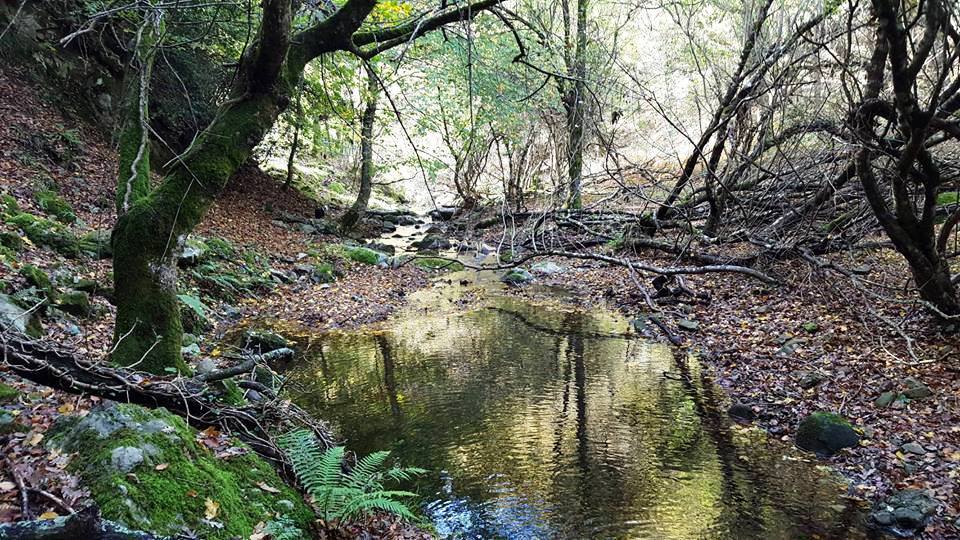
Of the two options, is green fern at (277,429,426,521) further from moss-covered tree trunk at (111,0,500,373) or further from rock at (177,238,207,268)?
rock at (177,238,207,268)

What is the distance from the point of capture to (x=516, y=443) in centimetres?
611

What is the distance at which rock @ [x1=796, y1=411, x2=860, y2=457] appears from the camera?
5695 millimetres

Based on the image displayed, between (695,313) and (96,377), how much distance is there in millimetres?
9312

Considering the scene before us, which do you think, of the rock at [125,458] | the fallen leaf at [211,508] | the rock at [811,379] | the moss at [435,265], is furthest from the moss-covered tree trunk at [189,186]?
the moss at [435,265]

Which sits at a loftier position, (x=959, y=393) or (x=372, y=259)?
(x=372, y=259)

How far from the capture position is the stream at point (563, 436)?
4.80 m

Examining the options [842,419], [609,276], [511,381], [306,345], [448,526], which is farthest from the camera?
[609,276]

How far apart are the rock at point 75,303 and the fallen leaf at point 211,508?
5.26 meters

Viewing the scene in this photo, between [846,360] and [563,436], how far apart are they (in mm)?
3795

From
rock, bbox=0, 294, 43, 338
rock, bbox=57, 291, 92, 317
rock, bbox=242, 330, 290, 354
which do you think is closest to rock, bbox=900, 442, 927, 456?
rock, bbox=242, 330, 290, 354

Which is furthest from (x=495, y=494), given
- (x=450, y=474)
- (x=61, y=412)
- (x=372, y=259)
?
(x=372, y=259)

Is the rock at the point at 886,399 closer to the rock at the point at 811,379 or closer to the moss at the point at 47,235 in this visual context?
the rock at the point at 811,379

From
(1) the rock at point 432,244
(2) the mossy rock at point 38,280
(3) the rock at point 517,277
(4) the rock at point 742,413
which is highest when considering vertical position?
(1) the rock at point 432,244

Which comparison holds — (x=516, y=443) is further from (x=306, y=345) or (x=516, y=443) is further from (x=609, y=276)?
(x=609, y=276)
